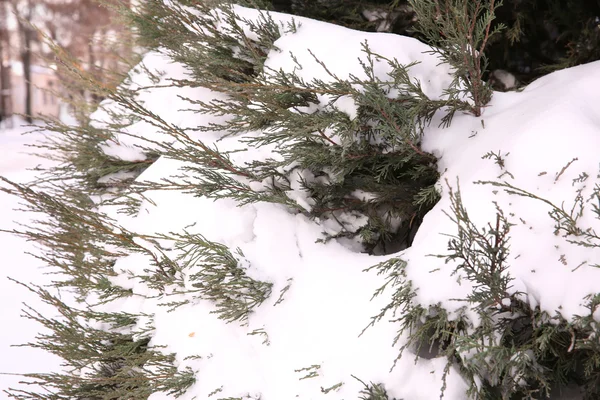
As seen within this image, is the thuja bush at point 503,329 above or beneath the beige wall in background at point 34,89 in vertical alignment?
beneath

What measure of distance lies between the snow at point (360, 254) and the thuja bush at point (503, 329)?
50 millimetres

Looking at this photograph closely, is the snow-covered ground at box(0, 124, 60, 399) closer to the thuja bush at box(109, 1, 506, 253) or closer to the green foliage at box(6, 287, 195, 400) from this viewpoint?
the green foliage at box(6, 287, 195, 400)

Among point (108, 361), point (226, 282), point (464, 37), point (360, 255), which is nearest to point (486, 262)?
point (360, 255)

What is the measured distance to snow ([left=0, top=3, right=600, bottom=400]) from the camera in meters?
1.94

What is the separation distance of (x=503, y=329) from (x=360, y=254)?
95 centimetres

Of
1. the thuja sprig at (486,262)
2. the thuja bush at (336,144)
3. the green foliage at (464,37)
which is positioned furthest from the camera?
the thuja bush at (336,144)

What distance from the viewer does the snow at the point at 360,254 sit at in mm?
1938

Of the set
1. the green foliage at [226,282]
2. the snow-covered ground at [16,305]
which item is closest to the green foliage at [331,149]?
the green foliage at [226,282]

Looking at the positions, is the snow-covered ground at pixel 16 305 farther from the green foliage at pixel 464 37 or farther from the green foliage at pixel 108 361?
the green foliage at pixel 464 37

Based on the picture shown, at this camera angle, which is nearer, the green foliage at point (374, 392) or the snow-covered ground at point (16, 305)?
the green foliage at point (374, 392)

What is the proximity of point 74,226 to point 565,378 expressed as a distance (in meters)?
2.94

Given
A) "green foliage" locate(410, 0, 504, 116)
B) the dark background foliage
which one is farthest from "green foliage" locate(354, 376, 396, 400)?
the dark background foliage

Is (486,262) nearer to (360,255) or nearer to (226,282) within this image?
(360,255)

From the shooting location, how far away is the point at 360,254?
8.84 ft
